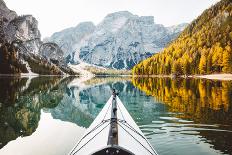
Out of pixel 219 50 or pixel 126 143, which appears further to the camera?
pixel 219 50

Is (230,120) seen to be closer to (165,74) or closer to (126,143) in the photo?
(126,143)

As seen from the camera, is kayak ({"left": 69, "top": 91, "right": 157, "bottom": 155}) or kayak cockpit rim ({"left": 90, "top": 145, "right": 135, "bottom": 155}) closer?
kayak cockpit rim ({"left": 90, "top": 145, "right": 135, "bottom": 155})

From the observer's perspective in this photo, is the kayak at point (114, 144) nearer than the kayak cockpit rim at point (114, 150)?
No

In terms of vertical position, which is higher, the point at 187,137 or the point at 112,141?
the point at 112,141

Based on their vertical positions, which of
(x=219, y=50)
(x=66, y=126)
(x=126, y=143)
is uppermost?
(x=219, y=50)

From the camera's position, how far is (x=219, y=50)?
484 ft

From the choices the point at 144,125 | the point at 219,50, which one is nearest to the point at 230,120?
the point at 144,125

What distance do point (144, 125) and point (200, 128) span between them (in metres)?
4.66

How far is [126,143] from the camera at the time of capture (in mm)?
10750

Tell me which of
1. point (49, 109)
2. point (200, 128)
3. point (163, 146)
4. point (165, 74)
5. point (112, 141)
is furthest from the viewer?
point (165, 74)

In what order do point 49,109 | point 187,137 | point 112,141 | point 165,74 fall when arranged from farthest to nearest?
point 165,74
point 49,109
point 187,137
point 112,141

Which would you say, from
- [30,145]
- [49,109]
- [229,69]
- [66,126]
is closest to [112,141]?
[30,145]

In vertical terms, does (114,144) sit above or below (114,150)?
above

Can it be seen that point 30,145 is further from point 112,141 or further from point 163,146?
point 112,141
